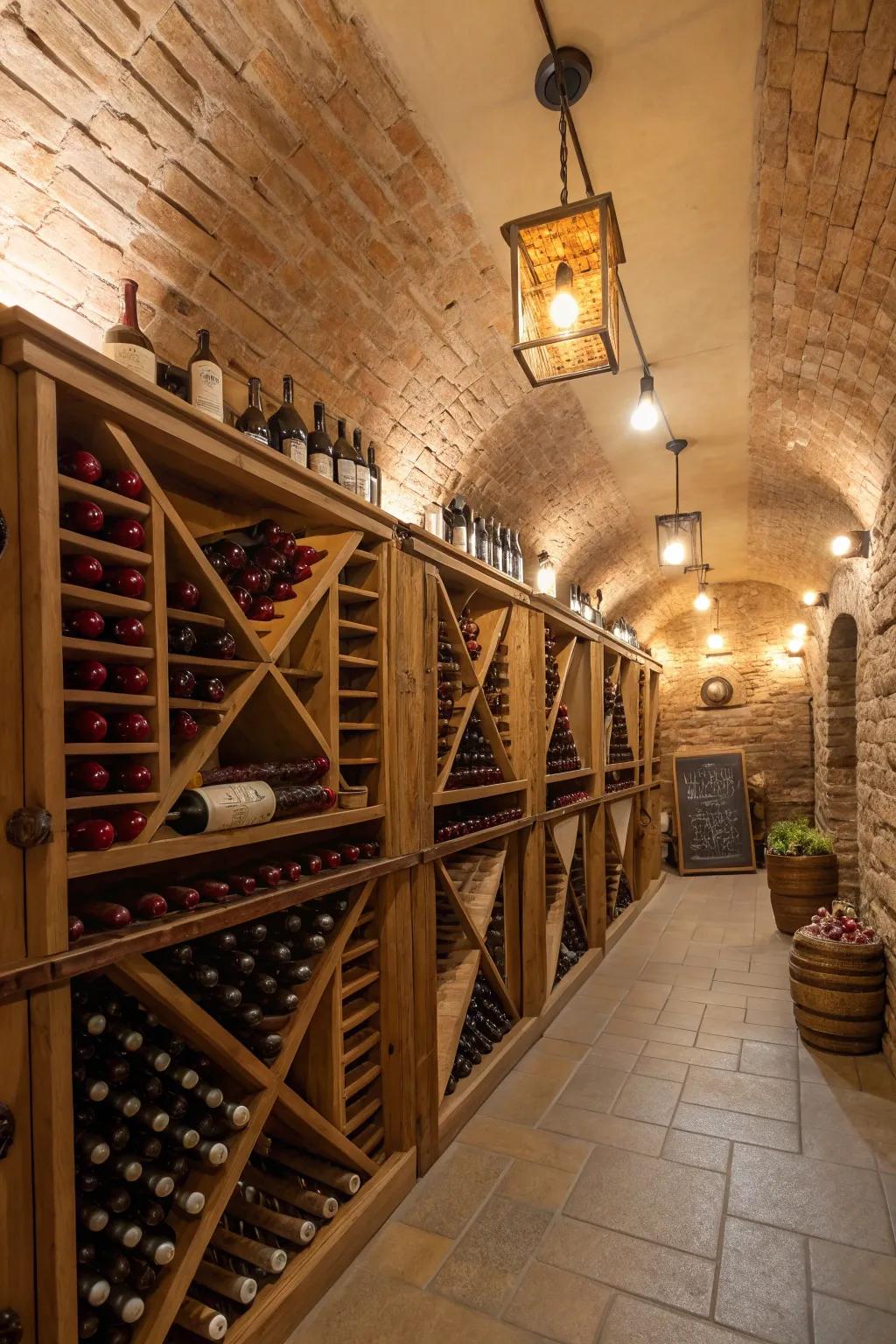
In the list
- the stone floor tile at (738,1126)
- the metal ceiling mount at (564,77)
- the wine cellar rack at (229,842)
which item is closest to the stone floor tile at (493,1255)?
the wine cellar rack at (229,842)

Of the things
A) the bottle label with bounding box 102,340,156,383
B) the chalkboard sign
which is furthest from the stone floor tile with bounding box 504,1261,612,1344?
the chalkboard sign

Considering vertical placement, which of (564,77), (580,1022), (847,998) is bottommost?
(580,1022)

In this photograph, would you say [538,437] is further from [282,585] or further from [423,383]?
[282,585]

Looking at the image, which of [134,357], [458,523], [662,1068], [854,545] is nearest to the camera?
[134,357]

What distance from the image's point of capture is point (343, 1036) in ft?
7.51

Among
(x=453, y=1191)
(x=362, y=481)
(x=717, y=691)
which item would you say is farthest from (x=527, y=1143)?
(x=717, y=691)

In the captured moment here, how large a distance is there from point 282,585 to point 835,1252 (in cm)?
248

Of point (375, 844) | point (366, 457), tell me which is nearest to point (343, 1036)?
point (375, 844)

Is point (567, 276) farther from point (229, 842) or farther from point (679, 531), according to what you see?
point (679, 531)

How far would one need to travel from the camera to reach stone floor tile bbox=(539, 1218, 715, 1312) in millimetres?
1895

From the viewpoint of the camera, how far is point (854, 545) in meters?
4.25

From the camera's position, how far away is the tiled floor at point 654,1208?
1.82 m

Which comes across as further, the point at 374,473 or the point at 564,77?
Answer: the point at 374,473

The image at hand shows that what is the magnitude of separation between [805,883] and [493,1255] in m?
3.92
